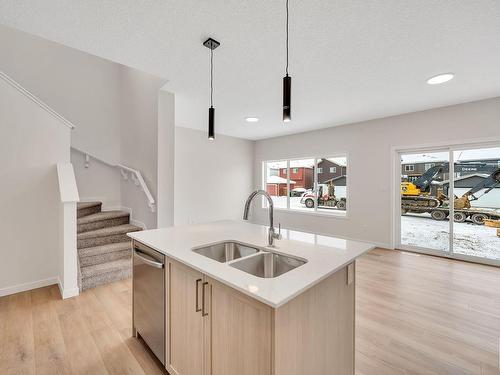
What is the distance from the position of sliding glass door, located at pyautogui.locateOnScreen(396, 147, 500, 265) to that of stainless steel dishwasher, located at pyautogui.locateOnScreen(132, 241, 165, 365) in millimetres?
4363

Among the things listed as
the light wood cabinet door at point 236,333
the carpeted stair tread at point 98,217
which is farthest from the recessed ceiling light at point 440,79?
the carpeted stair tread at point 98,217

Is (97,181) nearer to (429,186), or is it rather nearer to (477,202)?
(429,186)

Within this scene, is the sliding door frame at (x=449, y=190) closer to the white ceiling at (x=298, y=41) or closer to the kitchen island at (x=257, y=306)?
the white ceiling at (x=298, y=41)

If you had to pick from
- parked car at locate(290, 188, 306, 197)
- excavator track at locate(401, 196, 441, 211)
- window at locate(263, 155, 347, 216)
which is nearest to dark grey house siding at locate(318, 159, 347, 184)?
window at locate(263, 155, 347, 216)

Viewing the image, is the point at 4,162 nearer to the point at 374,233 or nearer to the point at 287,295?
the point at 287,295

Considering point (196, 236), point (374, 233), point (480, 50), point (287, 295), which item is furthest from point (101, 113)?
point (374, 233)

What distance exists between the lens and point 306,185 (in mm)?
5664

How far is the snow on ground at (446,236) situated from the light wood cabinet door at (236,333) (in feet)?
14.3

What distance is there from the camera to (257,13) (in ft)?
5.55

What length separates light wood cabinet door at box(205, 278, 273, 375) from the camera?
0.91 metres

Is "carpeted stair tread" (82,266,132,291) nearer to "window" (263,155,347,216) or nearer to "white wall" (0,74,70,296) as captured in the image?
"white wall" (0,74,70,296)

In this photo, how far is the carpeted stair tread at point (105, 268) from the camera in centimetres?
272

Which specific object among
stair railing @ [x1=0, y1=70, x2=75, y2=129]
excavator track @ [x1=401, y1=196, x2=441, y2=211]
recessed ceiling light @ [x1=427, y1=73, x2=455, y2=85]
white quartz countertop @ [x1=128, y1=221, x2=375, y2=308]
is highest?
recessed ceiling light @ [x1=427, y1=73, x2=455, y2=85]

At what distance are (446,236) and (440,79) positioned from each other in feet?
8.61
